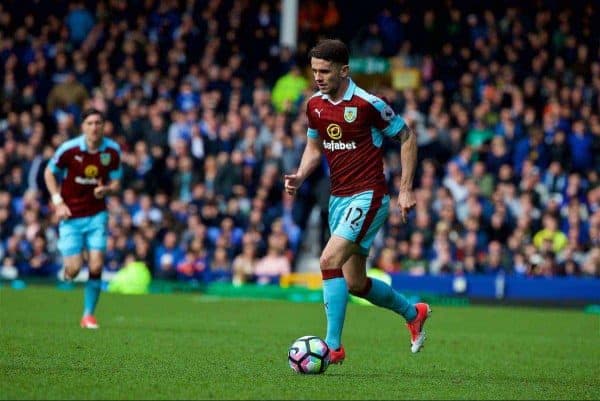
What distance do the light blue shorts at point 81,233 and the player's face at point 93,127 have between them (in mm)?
933

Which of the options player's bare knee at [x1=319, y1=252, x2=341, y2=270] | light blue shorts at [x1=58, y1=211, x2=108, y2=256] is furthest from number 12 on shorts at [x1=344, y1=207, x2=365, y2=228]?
light blue shorts at [x1=58, y1=211, x2=108, y2=256]

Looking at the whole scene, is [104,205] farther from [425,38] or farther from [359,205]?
[425,38]

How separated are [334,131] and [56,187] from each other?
535cm

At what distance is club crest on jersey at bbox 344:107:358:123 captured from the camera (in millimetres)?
10039

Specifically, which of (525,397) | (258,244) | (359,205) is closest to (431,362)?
(359,205)

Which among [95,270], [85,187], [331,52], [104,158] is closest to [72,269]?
[95,270]

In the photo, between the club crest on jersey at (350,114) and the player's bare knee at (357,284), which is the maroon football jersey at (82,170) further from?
the club crest on jersey at (350,114)

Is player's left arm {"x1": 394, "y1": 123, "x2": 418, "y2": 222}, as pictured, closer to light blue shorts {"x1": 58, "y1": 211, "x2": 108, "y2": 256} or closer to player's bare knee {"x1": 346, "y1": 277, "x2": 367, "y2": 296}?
player's bare knee {"x1": 346, "y1": 277, "x2": 367, "y2": 296}

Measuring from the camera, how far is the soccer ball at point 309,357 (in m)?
9.57

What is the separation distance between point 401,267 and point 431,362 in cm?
1112

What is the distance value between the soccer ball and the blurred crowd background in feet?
39.6

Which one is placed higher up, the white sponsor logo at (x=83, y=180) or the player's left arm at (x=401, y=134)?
the player's left arm at (x=401, y=134)

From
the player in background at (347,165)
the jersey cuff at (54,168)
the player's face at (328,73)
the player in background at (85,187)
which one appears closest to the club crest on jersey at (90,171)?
the player in background at (85,187)

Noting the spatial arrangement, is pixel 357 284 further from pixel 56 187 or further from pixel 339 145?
pixel 56 187
